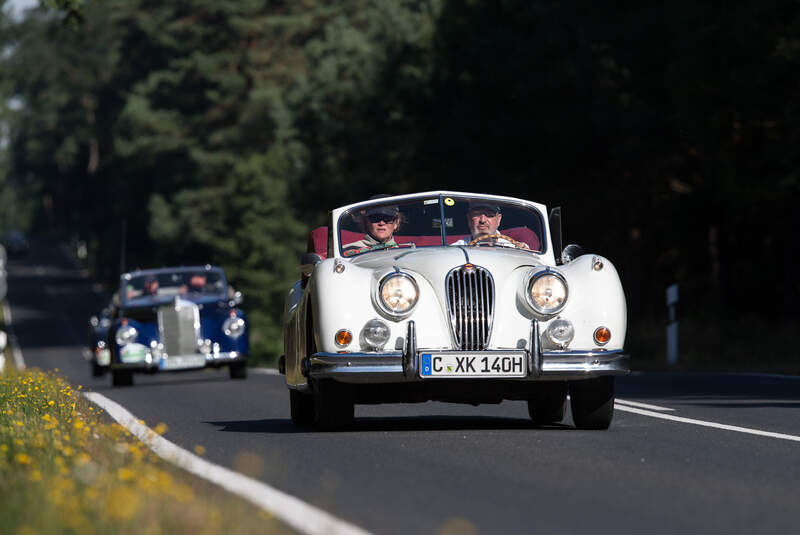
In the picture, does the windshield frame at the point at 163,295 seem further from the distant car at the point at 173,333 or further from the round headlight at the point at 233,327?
the round headlight at the point at 233,327

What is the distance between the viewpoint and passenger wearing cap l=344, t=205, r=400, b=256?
40.4ft

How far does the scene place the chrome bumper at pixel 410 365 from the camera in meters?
10.9

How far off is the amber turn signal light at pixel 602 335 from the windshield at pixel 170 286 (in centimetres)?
1354

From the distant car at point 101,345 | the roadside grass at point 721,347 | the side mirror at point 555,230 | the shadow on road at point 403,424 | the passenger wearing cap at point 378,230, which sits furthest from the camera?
the distant car at point 101,345

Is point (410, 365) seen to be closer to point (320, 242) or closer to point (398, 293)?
point (398, 293)

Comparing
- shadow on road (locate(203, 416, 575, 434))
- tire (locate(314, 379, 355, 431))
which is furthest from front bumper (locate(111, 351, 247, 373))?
tire (locate(314, 379, 355, 431))

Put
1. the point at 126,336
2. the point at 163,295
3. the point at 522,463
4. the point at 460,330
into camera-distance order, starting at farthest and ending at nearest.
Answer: the point at 163,295, the point at 126,336, the point at 460,330, the point at 522,463

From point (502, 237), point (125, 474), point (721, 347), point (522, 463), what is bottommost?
point (721, 347)

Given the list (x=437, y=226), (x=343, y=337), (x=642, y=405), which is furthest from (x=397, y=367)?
(x=642, y=405)

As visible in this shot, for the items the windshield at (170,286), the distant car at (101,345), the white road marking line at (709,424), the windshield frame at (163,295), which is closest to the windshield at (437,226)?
the white road marking line at (709,424)

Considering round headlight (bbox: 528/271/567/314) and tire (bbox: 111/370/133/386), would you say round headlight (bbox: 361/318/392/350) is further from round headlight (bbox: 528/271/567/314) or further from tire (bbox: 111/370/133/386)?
tire (bbox: 111/370/133/386)

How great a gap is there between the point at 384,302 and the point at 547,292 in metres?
1.14

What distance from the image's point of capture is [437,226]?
1228 centimetres

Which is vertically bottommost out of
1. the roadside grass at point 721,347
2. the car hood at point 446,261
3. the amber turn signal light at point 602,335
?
the roadside grass at point 721,347
